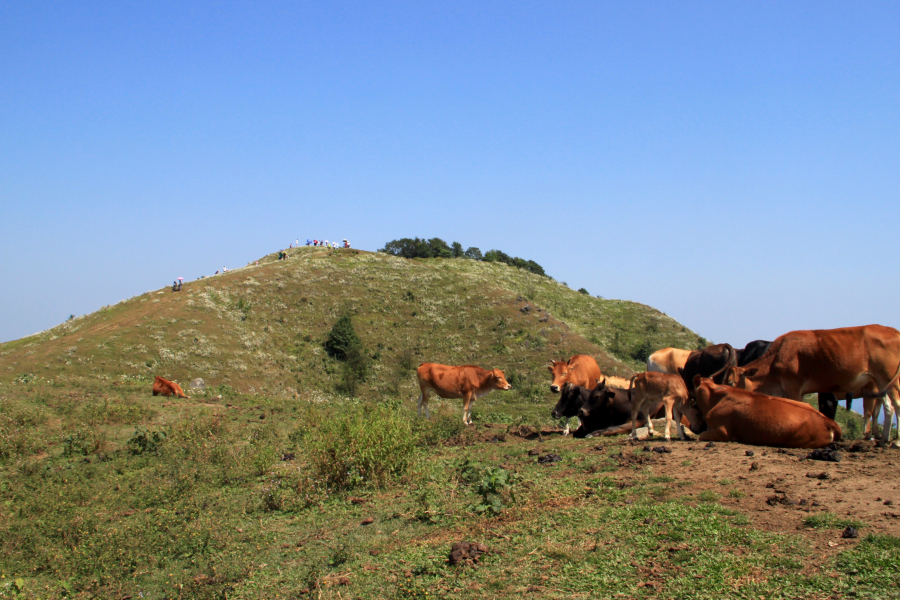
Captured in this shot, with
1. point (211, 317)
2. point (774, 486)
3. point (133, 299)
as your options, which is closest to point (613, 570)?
point (774, 486)

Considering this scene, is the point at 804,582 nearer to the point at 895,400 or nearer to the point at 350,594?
the point at 350,594

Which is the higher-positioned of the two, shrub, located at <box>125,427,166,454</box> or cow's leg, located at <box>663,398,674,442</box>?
cow's leg, located at <box>663,398,674,442</box>

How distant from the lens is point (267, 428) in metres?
15.7

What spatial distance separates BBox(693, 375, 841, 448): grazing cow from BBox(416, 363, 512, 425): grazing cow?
886 centimetres

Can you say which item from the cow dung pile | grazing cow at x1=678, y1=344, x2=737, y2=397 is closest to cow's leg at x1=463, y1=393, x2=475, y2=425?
grazing cow at x1=678, y1=344, x2=737, y2=397

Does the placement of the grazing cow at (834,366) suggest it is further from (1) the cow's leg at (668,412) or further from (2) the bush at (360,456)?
(2) the bush at (360,456)

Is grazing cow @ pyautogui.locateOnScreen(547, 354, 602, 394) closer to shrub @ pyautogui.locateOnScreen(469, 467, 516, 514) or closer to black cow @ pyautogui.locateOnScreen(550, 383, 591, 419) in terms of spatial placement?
black cow @ pyautogui.locateOnScreen(550, 383, 591, 419)

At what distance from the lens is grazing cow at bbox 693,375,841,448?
966 cm

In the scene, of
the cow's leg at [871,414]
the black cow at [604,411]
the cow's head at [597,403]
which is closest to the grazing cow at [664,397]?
the black cow at [604,411]

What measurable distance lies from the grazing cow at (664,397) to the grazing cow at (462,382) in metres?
6.90

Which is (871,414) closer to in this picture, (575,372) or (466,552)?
(466,552)

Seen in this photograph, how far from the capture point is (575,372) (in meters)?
19.0

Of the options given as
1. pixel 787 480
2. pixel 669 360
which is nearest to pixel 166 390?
pixel 669 360

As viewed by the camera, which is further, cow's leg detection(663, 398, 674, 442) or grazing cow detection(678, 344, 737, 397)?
grazing cow detection(678, 344, 737, 397)
